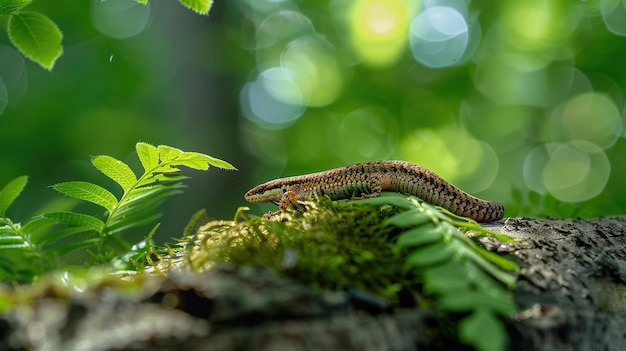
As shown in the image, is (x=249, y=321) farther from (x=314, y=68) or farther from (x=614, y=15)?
(x=314, y=68)

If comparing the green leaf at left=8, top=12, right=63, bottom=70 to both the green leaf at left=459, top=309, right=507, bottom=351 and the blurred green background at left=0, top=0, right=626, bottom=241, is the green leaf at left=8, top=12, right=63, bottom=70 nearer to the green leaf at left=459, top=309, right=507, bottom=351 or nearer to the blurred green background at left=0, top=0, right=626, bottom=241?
the green leaf at left=459, top=309, right=507, bottom=351

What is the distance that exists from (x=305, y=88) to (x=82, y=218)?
61.8 feet

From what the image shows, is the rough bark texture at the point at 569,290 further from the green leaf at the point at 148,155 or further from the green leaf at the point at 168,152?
the green leaf at the point at 148,155

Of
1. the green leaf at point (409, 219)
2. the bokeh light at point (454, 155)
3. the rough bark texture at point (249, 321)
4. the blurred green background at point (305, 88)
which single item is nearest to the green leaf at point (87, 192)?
the rough bark texture at point (249, 321)

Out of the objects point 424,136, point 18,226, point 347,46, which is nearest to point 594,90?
point 424,136

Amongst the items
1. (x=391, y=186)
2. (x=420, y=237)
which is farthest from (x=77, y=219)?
(x=391, y=186)

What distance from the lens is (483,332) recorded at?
1.38 meters

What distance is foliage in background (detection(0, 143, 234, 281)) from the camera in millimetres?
2627

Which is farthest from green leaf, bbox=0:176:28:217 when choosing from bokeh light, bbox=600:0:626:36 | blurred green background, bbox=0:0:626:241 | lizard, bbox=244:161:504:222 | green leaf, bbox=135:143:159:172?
bokeh light, bbox=600:0:626:36

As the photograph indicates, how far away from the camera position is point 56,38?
288cm

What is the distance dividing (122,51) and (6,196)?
1805cm

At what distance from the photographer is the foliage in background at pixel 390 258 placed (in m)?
1.49

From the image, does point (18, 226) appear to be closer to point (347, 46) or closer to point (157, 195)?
point (157, 195)

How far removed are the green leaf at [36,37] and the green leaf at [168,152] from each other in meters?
0.87
